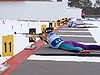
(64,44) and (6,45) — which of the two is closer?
(6,45)

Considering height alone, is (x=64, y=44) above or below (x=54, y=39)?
below

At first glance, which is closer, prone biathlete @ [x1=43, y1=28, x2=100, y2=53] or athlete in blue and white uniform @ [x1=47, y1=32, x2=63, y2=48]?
prone biathlete @ [x1=43, y1=28, x2=100, y2=53]

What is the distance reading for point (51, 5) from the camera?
34.0m

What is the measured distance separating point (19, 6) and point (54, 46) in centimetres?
2732

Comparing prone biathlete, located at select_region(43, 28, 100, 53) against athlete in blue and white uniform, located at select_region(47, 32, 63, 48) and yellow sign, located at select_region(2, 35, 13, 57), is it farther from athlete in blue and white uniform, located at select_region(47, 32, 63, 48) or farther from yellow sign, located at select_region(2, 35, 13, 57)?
yellow sign, located at select_region(2, 35, 13, 57)

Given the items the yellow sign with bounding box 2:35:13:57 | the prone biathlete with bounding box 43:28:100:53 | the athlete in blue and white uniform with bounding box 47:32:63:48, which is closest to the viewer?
the yellow sign with bounding box 2:35:13:57

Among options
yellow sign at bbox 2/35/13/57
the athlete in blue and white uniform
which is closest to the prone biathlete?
the athlete in blue and white uniform

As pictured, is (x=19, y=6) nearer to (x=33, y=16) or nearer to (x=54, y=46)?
(x=33, y=16)

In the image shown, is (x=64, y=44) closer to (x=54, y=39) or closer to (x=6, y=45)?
(x=54, y=39)

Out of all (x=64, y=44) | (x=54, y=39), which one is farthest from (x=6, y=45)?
(x=64, y=44)

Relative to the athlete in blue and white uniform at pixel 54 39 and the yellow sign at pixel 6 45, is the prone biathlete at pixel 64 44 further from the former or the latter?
the yellow sign at pixel 6 45

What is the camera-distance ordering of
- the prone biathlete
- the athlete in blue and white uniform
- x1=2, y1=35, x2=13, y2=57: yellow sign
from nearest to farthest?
x1=2, y1=35, x2=13, y2=57: yellow sign, the prone biathlete, the athlete in blue and white uniform

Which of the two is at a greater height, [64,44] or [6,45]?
[6,45]

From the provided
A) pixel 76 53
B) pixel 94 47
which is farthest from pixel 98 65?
pixel 94 47
